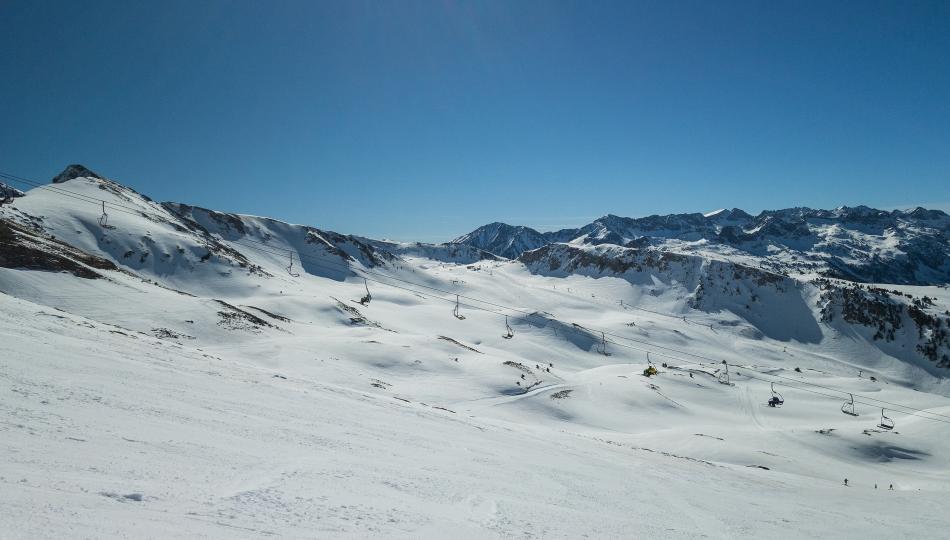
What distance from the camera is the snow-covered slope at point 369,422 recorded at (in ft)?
25.5

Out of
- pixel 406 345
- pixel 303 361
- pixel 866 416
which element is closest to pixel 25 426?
pixel 303 361

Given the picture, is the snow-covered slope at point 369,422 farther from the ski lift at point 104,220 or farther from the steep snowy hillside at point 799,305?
the steep snowy hillside at point 799,305

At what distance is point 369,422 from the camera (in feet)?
52.6

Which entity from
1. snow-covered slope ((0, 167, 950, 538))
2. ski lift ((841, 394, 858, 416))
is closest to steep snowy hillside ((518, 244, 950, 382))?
snow-covered slope ((0, 167, 950, 538))

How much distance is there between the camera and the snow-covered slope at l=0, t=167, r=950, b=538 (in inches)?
306

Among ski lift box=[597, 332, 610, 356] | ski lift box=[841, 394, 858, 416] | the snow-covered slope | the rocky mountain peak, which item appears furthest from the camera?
the rocky mountain peak

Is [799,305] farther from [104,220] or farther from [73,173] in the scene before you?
[73,173]

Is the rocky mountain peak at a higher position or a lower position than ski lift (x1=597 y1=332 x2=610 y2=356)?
higher

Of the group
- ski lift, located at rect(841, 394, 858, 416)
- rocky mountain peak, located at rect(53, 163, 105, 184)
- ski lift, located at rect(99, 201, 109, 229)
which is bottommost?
ski lift, located at rect(841, 394, 858, 416)

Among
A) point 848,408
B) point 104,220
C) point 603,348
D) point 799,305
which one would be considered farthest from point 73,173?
point 799,305

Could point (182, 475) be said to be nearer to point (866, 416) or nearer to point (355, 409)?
point (355, 409)

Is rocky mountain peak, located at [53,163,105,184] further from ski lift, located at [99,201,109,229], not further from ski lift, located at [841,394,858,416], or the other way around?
ski lift, located at [841,394,858,416]

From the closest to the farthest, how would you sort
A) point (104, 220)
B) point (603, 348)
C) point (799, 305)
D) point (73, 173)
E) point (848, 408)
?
point (848, 408)
point (104, 220)
point (603, 348)
point (73, 173)
point (799, 305)

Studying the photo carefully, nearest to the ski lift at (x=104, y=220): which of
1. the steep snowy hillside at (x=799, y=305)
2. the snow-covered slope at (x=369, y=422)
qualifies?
the snow-covered slope at (x=369, y=422)
